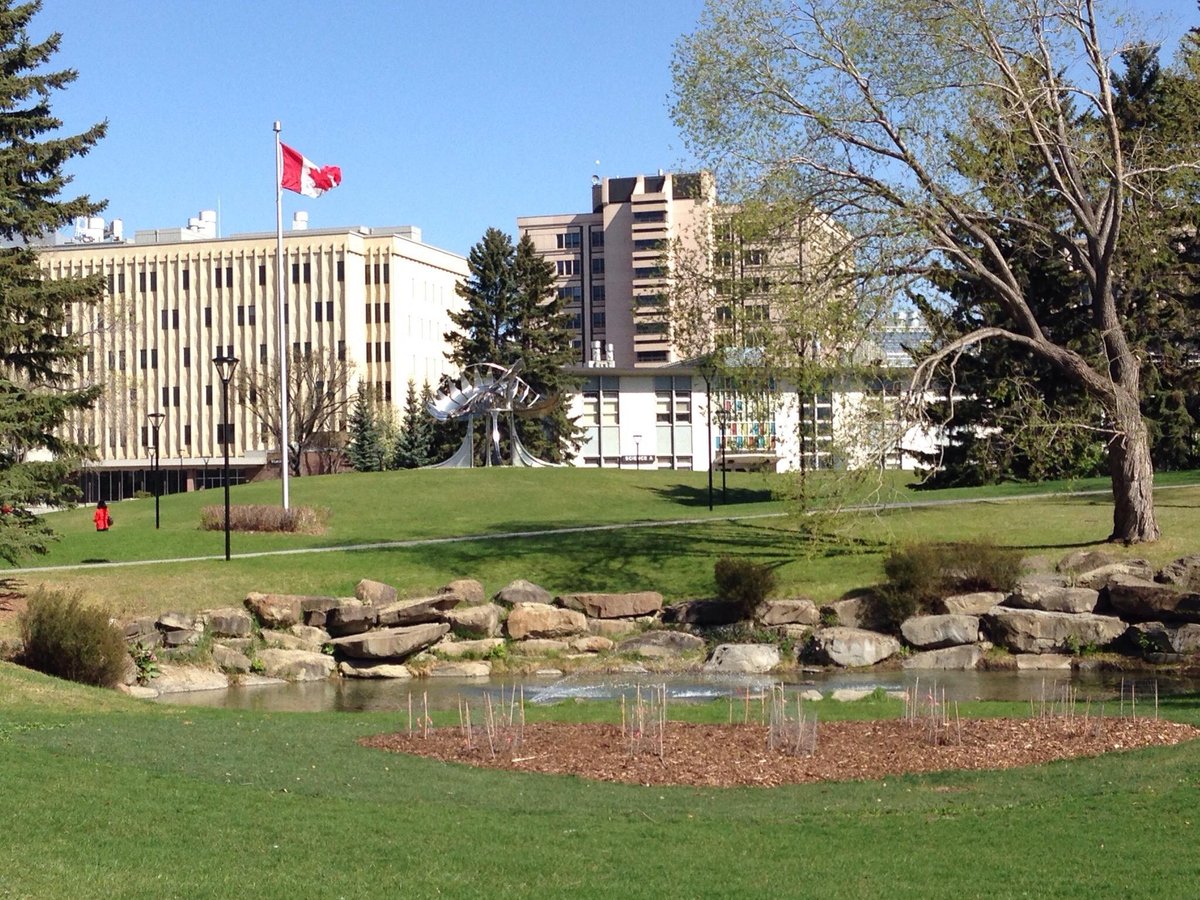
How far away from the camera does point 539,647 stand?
3078cm

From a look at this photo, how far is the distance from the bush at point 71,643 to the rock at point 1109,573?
1970 centimetres

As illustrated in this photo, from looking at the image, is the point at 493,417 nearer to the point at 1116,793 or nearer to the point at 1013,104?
the point at 1013,104

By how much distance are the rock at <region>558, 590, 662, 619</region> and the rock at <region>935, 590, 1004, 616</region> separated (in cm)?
650

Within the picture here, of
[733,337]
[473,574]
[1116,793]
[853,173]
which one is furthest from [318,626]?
[1116,793]

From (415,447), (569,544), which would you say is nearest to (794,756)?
(569,544)

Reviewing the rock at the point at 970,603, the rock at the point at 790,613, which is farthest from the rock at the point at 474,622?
the rock at the point at 970,603

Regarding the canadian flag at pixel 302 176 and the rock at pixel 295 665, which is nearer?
the rock at pixel 295 665

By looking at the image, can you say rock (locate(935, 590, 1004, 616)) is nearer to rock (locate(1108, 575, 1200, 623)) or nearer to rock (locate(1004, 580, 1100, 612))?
rock (locate(1004, 580, 1100, 612))

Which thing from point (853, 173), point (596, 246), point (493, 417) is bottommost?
point (493, 417)

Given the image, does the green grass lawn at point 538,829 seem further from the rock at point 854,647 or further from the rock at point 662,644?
the rock at point 662,644

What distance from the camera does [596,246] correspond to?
151 meters

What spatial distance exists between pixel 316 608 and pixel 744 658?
32.2ft

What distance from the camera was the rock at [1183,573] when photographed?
2908 cm

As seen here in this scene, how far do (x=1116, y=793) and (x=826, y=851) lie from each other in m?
3.61
